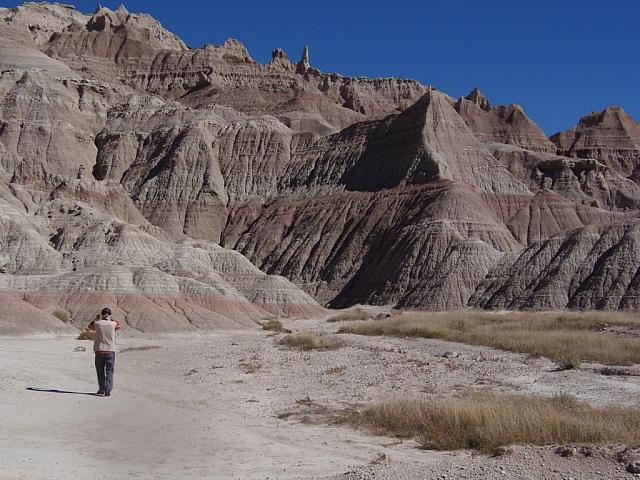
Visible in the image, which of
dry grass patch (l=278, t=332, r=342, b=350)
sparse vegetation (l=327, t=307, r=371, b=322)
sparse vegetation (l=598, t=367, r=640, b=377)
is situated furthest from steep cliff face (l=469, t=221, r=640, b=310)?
sparse vegetation (l=598, t=367, r=640, b=377)

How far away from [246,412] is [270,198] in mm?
103900

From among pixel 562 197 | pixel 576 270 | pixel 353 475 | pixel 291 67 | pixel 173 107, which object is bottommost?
pixel 353 475

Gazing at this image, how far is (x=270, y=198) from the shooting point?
121125 millimetres

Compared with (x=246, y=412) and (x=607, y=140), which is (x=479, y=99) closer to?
(x=607, y=140)

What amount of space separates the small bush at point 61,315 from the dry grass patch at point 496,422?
121 ft

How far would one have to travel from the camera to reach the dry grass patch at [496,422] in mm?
13039

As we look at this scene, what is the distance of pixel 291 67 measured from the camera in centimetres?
18588

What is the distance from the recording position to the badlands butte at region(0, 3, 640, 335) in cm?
6581

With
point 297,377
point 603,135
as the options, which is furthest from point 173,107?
point 297,377

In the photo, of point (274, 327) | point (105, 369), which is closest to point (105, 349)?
point (105, 369)

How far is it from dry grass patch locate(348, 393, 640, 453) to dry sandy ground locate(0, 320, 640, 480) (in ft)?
1.82

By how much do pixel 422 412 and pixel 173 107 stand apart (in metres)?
131

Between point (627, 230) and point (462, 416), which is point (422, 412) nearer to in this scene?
point (462, 416)

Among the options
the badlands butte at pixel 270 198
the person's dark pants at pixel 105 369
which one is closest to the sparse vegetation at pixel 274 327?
the badlands butte at pixel 270 198
